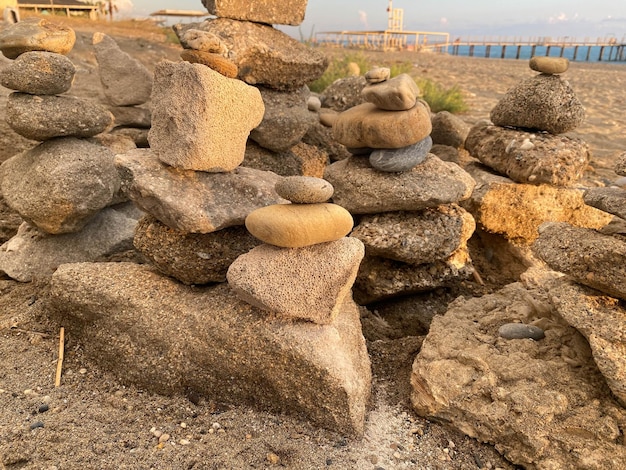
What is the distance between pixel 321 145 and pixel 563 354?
3184 mm

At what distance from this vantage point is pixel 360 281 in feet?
11.8

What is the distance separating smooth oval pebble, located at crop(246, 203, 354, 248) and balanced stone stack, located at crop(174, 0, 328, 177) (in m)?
1.69

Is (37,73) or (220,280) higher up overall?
(37,73)

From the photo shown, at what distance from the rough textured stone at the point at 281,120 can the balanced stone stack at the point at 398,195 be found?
0.71 m

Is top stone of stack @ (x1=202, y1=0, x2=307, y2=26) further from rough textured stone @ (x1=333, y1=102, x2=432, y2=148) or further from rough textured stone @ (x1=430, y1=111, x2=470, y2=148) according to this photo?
rough textured stone @ (x1=430, y1=111, x2=470, y2=148)

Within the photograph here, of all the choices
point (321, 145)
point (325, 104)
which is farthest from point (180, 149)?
point (325, 104)

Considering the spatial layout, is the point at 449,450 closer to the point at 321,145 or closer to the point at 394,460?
the point at 394,460

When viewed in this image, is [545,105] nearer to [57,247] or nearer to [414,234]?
[414,234]

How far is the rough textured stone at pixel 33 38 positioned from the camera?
10.7 feet

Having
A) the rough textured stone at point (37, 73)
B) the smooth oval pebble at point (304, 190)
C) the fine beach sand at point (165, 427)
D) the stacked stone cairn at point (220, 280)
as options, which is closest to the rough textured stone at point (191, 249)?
the stacked stone cairn at point (220, 280)

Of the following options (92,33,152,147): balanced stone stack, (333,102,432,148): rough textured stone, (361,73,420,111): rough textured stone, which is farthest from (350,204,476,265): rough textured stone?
(92,33,152,147): balanced stone stack

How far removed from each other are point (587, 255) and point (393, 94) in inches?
59.5

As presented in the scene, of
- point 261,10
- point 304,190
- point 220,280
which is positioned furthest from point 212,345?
point 261,10

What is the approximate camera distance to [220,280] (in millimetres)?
2963
